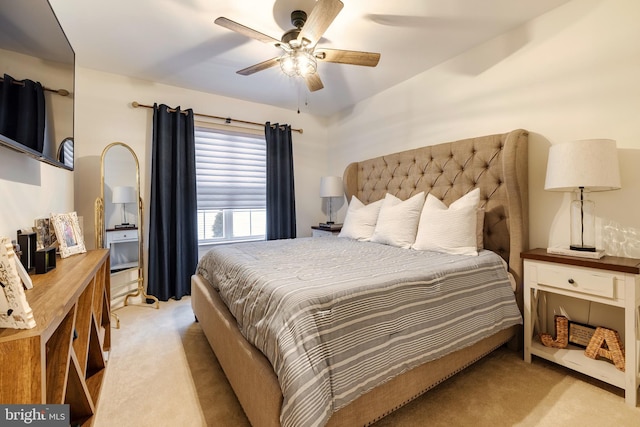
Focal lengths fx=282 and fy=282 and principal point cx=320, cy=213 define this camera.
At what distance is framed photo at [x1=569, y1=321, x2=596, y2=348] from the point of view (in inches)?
72.0

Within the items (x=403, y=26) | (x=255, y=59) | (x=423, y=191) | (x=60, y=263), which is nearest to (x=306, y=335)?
(x=60, y=263)

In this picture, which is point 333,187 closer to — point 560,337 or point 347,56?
point 347,56

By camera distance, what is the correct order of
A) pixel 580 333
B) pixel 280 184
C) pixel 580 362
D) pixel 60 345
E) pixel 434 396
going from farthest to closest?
pixel 280 184
pixel 580 333
pixel 580 362
pixel 434 396
pixel 60 345

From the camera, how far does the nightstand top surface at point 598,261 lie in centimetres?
149

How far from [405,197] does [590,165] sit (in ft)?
4.97

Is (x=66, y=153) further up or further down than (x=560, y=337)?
further up

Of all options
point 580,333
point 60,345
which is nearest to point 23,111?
point 60,345

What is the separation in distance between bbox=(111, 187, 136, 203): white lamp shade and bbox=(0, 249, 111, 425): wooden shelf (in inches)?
46.0

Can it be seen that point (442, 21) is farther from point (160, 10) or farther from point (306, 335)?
point (306, 335)

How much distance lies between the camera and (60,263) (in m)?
1.51

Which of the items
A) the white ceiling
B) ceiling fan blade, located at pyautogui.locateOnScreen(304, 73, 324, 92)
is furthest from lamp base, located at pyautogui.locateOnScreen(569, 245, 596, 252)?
A: ceiling fan blade, located at pyautogui.locateOnScreen(304, 73, 324, 92)

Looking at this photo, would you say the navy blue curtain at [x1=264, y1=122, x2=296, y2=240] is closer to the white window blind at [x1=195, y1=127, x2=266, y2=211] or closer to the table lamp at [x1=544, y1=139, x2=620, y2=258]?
the white window blind at [x1=195, y1=127, x2=266, y2=211]

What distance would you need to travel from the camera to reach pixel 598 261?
160cm

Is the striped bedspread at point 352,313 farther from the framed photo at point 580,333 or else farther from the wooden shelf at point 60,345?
the wooden shelf at point 60,345
